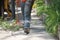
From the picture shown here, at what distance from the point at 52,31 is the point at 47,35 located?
0.33m

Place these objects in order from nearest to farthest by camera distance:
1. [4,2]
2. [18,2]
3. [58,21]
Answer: [58,21] < [18,2] < [4,2]

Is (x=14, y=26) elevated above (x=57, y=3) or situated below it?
below

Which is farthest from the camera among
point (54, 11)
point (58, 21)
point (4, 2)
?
point (4, 2)

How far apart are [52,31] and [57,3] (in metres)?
0.89

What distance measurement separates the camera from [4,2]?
12.0m

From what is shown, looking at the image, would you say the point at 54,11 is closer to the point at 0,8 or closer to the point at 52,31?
the point at 52,31

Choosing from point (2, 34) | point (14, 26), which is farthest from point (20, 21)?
point (2, 34)

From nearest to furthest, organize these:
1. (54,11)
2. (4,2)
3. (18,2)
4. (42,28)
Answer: (54,11), (42,28), (18,2), (4,2)

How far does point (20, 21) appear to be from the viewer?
10.1m

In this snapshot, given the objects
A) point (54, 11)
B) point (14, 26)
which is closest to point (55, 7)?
point (54, 11)

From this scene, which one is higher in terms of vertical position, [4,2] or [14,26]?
[4,2]

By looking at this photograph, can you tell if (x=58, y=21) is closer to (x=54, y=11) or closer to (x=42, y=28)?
(x=54, y=11)

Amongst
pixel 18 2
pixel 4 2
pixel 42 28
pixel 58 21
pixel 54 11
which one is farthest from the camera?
pixel 4 2

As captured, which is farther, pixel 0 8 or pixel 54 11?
pixel 0 8
